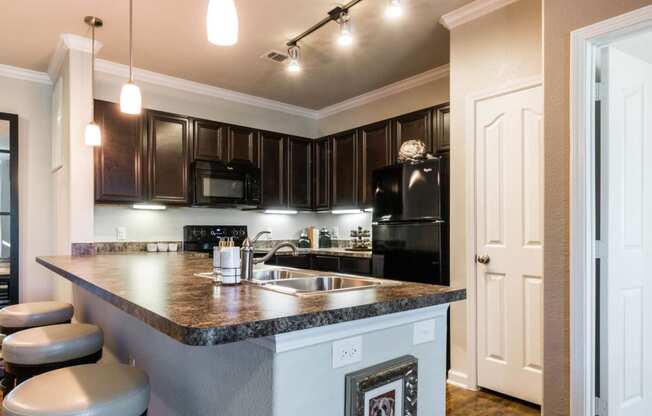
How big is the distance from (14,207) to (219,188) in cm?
189

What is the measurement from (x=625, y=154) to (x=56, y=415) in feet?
8.72

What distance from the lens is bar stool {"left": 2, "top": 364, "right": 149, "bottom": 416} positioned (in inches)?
47.8

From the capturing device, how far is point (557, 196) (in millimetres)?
2135

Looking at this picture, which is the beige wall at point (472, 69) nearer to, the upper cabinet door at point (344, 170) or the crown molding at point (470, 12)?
the crown molding at point (470, 12)

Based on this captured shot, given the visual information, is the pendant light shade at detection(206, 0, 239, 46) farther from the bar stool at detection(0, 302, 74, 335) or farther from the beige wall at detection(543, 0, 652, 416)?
the bar stool at detection(0, 302, 74, 335)

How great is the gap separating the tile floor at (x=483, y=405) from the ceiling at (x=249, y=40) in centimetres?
267

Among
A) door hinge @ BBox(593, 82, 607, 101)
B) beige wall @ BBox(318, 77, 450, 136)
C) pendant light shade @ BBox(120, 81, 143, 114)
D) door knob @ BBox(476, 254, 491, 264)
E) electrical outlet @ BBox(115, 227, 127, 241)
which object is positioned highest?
beige wall @ BBox(318, 77, 450, 136)

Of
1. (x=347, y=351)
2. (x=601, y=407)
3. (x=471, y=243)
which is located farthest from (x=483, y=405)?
(x=347, y=351)

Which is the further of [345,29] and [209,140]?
[209,140]

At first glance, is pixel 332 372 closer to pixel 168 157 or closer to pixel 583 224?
pixel 583 224

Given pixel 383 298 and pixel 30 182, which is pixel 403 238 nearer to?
pixel 383 298

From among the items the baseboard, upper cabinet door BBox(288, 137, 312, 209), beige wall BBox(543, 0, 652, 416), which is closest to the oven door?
upper cabinet door BBox(288, 137, 312, 209)

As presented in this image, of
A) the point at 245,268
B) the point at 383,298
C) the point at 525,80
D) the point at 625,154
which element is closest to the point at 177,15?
the point at 245,268

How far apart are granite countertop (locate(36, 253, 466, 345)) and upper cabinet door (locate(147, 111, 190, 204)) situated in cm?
239
